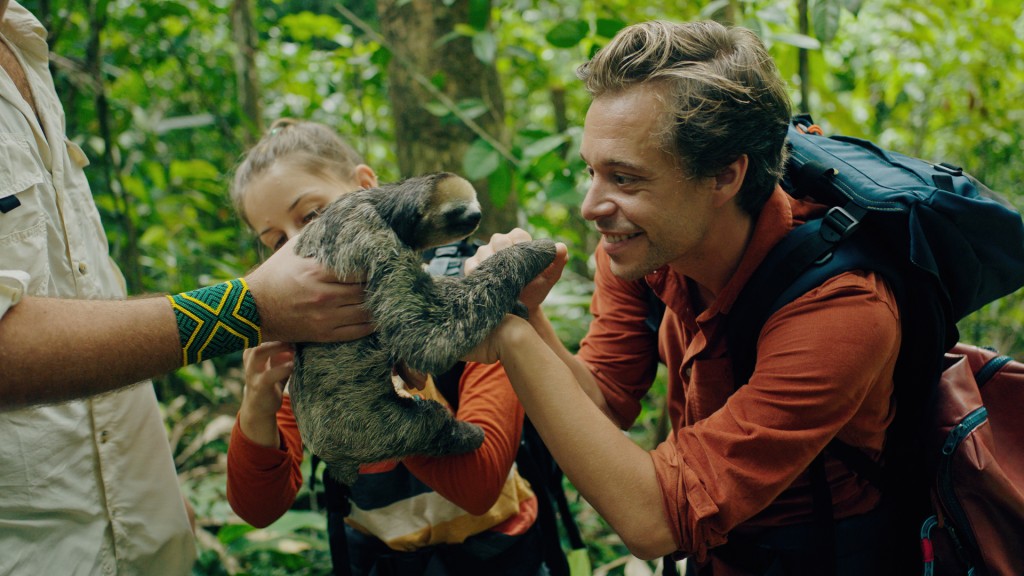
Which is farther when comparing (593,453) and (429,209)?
(429,209)

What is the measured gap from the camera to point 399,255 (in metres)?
2.00

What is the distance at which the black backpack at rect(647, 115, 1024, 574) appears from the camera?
5.56 ft

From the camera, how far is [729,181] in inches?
→ 75.1

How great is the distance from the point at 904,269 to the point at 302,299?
5.38ft

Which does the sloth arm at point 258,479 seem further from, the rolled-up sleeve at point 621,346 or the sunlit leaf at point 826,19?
the sunlit leaf at point 826,19

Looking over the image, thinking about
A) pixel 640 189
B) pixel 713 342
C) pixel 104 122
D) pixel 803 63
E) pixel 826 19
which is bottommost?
pixel 713 342

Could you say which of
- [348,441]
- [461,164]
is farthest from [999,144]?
[348,441]

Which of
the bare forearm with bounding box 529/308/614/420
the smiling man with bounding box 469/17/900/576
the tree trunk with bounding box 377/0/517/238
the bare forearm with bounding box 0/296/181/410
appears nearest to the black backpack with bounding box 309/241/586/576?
the bare forearm with bounding box 529/308/614/420

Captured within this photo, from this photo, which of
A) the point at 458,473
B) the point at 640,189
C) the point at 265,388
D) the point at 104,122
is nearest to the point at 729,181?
the point at 640,189

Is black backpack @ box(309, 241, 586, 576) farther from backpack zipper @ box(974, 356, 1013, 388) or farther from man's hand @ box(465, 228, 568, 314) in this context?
backpack zipper @ box(974, 356, 1013, 388)

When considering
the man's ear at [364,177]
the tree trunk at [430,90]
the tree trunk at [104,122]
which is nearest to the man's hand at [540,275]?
the man's ear at [364,177]

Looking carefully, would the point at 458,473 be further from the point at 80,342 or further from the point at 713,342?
the point at 80,342

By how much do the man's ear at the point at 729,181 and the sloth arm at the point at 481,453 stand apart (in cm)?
95

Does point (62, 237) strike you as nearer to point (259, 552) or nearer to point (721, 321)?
point (721, 321)
